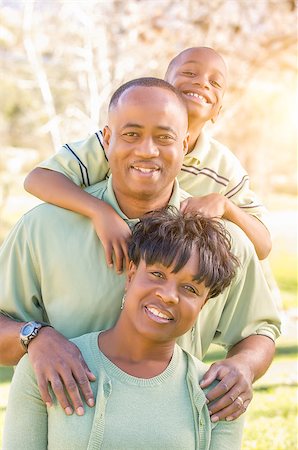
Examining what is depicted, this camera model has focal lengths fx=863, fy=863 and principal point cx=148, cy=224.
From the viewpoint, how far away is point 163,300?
7.77ft

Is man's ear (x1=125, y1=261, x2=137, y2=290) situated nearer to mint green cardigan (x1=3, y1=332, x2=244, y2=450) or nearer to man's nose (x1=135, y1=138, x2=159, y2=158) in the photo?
mint green cardigan (x1=3, y1=332, x2=244, y2=450)

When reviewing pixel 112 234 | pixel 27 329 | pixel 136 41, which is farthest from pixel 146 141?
pixel 136 41

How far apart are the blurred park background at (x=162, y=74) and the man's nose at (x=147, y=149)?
2.74 metres

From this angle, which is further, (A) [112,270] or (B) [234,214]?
(B) [234,214]

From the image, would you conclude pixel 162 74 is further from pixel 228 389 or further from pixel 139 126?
pixel 228 389

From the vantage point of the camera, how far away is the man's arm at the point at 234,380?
2477 millimetres

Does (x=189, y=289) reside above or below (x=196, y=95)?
below

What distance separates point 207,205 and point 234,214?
0.19 metres

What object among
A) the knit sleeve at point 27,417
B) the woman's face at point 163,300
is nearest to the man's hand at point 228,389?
the woman's face at point 163,300

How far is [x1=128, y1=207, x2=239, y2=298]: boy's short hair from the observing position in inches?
95.6

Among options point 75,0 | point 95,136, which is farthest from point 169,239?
point 75,0

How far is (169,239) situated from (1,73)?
13.9m

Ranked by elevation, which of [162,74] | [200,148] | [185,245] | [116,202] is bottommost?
[185,245]

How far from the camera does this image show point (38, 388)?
2.38 m
